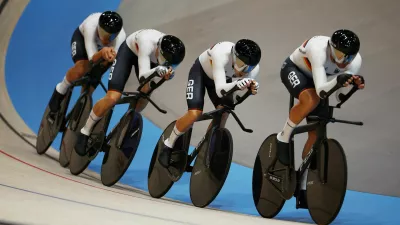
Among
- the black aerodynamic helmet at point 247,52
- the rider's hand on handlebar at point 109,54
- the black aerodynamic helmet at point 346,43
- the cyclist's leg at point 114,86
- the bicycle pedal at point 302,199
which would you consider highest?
the black aerodynamic helmet at point 346,43

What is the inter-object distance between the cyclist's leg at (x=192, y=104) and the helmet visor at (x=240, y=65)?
412 millimetres

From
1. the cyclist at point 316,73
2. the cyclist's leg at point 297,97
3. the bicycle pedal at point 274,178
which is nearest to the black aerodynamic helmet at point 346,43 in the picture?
the cyclist at point 316,73

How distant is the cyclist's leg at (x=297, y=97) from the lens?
398 centimetres

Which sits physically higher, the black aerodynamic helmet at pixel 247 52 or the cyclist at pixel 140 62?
the black aerodynamic helmet at pixel 247 52

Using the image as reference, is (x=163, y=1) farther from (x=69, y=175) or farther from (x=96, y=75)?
(x=69, y=175)

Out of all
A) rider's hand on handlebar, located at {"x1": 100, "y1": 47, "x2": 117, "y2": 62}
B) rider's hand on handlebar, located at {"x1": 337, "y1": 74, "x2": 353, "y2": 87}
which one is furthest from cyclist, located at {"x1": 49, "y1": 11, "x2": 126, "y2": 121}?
rider's hand on handlebar, located at {"x1": 337, "y1": 74, "x2": 353, "y2": 87}

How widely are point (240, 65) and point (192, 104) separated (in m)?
0.51

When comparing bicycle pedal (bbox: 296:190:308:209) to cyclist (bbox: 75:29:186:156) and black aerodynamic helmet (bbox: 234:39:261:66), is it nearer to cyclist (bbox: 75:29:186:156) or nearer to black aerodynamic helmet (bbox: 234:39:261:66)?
black aerodynamic helmet (bbox: 234:39:261:66)

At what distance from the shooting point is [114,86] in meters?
4.92

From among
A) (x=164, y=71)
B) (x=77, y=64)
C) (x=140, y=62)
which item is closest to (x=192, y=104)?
(x=164, y=71)

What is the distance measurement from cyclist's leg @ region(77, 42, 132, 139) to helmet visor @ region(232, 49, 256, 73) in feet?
3.61

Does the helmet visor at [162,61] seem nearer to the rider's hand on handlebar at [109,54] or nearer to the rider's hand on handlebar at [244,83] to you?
the rider's hand on handlebar at [109,54]

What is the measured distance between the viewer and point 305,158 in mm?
4137

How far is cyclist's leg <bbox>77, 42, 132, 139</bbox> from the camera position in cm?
492
